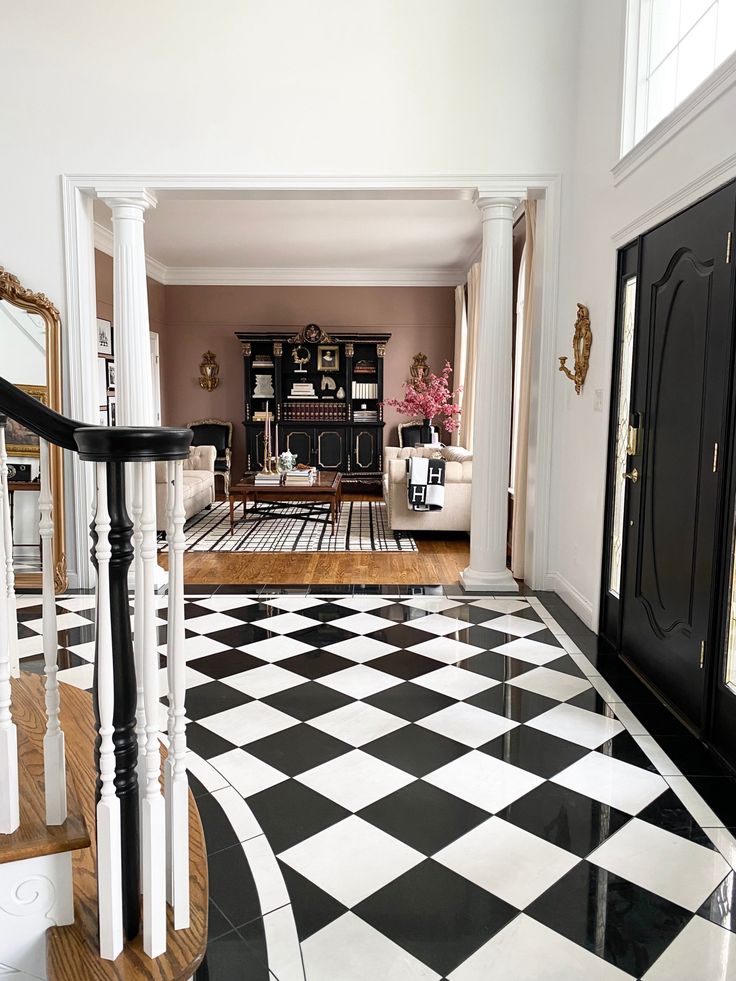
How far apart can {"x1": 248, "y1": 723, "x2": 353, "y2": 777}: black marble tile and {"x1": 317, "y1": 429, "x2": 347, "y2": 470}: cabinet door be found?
731 cm

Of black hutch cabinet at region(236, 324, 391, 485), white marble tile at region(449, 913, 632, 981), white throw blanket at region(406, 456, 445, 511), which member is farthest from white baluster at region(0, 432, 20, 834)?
black hutch cabinet at region(236, 324, 391, 485)

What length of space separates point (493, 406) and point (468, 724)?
8.56ft

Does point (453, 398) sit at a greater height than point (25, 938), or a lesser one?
greater

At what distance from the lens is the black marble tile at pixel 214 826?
7.41 ft

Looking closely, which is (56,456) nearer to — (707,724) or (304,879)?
(304,879)

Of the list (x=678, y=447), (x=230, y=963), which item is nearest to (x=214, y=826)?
(x=230, y=963)

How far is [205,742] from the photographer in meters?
2.91

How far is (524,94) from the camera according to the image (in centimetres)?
482

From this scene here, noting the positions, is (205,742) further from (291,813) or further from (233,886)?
(233,886)

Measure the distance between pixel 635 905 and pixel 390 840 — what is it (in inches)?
27.5

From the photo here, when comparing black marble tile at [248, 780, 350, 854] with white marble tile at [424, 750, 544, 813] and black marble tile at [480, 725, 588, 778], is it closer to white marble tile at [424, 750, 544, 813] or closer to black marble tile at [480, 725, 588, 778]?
white marble tile at [424, 750, 544, 813]

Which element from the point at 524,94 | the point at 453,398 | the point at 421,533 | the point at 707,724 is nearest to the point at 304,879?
the point at 707,724

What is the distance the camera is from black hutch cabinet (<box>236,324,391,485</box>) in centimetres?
1013

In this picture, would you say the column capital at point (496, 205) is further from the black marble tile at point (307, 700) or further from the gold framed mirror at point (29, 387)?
the black marble tile at point (307, 700)
